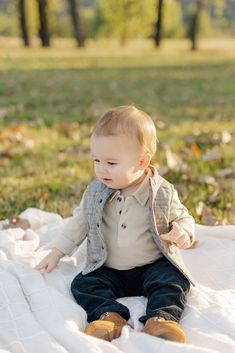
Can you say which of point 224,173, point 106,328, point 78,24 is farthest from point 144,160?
point 78,24

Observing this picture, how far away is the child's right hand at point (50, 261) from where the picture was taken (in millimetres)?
3154

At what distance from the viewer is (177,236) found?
9.37 ft

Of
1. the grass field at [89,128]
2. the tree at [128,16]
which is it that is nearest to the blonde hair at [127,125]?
the grass field at [89,128]

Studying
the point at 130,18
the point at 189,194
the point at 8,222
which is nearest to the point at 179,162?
the point at 189,194

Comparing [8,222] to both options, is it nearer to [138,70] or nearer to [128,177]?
[128,177]

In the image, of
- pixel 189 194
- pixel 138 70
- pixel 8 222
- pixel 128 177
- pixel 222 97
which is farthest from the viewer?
pixel 138 70

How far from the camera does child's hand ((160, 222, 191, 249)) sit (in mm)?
2863

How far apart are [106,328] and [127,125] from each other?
92 centimetres

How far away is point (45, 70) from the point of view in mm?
14688

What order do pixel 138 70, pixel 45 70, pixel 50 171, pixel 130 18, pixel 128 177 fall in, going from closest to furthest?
pixel 128 177
pixel 50 171
pixel 45 70
pixel 138 70
pixel 130 18

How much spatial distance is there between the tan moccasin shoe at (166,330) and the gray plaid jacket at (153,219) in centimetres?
44

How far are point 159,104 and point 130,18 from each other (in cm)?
3982

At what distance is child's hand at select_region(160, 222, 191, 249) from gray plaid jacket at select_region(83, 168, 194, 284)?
7cm

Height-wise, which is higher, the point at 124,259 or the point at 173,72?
the point at 124,259
